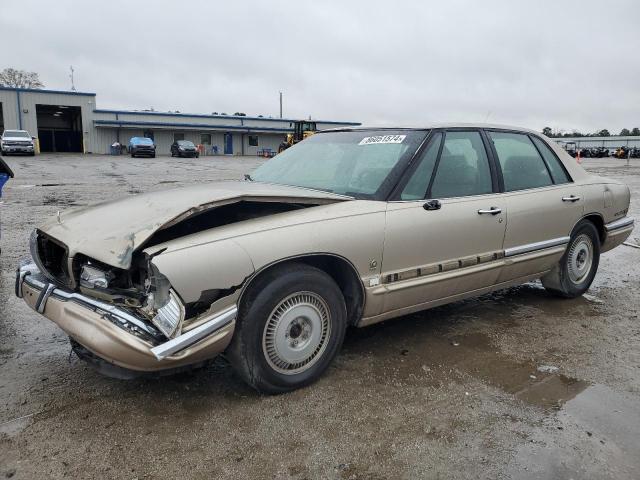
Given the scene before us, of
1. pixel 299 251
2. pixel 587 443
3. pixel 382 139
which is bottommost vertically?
pixel 587 443

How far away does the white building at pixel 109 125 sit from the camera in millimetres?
41500

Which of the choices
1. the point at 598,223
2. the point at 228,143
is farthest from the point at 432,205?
the point at 228,143

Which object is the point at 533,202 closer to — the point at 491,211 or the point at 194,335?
the point at 491,211

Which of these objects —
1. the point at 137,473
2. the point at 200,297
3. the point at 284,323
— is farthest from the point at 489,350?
the point at 137,473

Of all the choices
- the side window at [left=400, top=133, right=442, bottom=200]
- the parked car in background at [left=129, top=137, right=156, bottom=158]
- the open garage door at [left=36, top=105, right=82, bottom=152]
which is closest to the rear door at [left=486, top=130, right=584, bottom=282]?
the side window at [left=400, top=133, right=442, bottom=200]

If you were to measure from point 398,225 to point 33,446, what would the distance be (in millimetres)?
2322

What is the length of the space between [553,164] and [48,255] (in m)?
4.18

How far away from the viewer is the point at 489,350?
367 cm

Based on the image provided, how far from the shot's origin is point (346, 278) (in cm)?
318

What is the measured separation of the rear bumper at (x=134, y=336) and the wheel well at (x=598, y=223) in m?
3.78

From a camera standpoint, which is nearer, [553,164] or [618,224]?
[553,164]

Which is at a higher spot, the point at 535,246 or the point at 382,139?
the point at 382,139

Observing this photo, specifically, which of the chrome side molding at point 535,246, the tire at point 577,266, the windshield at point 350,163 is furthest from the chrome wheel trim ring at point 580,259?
the windshield at point 350,163

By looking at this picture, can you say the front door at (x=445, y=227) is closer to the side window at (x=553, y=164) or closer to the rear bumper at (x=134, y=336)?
the side window at (x=553, y=164)
